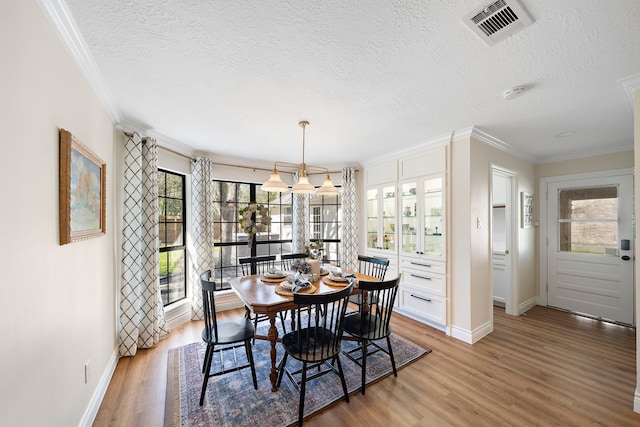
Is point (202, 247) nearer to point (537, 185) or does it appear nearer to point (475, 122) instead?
point (475, 122)

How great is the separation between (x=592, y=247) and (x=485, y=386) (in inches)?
126

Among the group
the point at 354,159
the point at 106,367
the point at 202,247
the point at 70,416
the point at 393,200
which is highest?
the point at 354,159

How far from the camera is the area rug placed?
5.91 ft

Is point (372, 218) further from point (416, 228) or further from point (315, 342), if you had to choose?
point (315, 342)

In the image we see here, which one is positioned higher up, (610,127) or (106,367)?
(610,127)

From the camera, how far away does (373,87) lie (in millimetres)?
1963

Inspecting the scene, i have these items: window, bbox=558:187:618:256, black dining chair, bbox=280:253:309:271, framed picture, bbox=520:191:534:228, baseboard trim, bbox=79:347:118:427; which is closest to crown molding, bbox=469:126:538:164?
framed picture, bbox=520:191:534:228

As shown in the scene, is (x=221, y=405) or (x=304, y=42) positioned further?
(x=221, y=405)

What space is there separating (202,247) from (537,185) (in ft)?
18.1

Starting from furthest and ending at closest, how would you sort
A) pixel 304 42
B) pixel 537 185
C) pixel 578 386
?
1. pixel 537 185
2. pixel 578 386
3. pixel 304 42

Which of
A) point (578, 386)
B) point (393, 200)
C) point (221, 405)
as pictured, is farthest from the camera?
point (393, 200)

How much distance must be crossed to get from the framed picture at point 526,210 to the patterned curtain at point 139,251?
510 centimetres

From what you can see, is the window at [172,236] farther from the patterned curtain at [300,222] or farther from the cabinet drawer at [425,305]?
the cabinet drawer at [425,305]

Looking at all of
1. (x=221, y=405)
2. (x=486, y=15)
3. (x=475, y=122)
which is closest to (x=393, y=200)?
(x=475, y=122)
